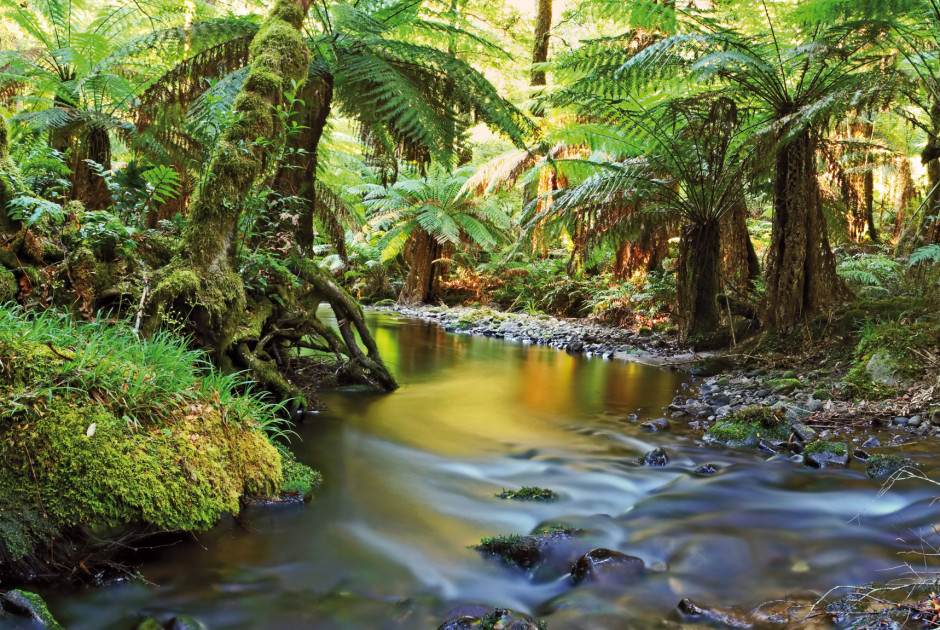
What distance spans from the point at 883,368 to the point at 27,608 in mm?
4403

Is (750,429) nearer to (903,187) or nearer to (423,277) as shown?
(423,277)

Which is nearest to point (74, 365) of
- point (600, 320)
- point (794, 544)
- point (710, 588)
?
point (710, 588)

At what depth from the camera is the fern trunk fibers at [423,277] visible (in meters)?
12.9

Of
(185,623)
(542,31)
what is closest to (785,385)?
(185,623)

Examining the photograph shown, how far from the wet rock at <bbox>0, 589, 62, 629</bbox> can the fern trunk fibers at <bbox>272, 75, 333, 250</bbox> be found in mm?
2746

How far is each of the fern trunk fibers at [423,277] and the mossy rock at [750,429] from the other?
10.0 m

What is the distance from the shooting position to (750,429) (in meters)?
3.14

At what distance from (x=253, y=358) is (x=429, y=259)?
10.2 m

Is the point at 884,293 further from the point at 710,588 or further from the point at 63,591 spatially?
the point at 63,591

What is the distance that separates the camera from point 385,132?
454cm

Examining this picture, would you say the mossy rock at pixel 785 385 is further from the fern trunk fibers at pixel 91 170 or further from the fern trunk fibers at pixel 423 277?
the fern trunk fibers at pixel 423 277

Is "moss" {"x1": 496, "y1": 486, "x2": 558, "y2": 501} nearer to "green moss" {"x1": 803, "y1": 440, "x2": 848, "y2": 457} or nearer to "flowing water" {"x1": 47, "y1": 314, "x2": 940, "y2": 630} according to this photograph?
"flowing water" {"x1": 47, "y1": 314, "x2": 940, "y2": 630}

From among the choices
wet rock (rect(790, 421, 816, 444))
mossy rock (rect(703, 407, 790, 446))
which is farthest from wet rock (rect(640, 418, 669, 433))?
wet rock (rect(790, 421, 816, 444))

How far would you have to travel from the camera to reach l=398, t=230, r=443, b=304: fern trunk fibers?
42.4ft
